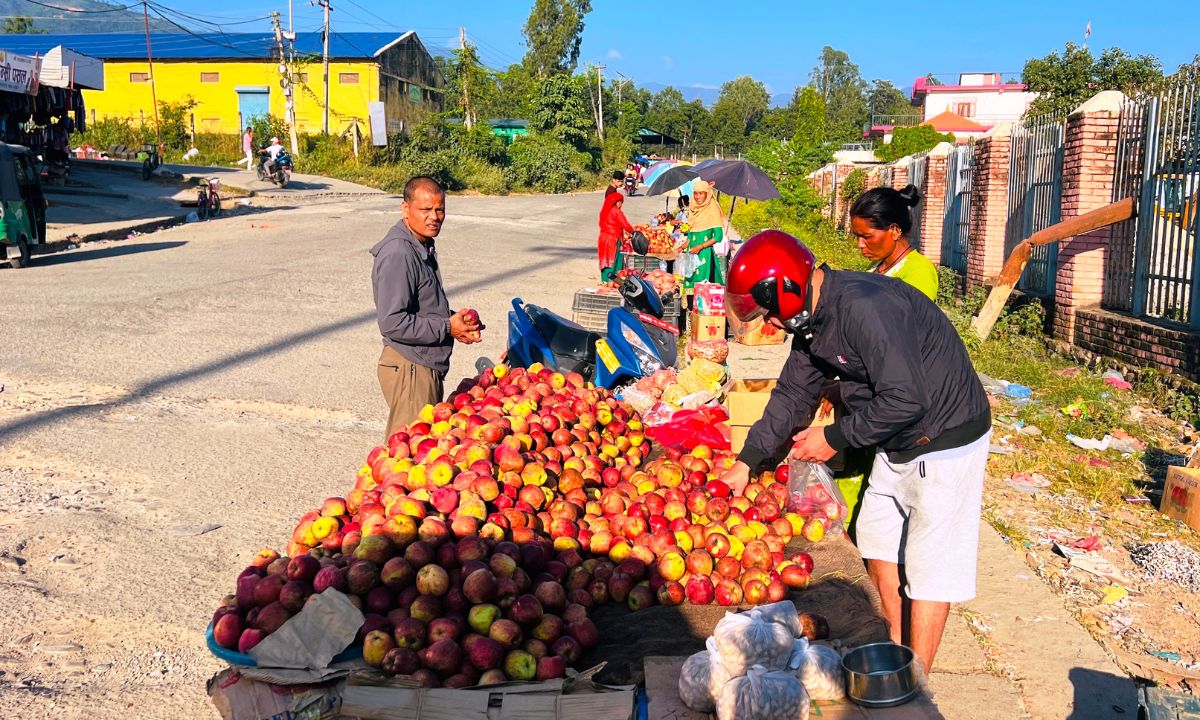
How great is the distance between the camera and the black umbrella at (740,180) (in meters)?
13.4

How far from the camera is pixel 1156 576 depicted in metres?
5.21

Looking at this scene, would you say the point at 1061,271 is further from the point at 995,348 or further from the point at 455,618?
the point at 455,618

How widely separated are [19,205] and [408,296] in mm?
14564

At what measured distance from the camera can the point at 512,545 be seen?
352 centimetres

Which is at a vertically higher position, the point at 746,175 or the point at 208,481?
the point at 746,175

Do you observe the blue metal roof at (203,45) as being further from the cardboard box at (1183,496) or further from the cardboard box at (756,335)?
the cardboard box at (1183,496)

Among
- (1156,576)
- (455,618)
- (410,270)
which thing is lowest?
(1156,576)

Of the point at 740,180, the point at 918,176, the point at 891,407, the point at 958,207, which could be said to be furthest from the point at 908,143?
the point at 891,407

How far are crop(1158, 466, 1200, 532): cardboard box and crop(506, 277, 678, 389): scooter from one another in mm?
3560

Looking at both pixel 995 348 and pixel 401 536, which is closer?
pixel 401 536

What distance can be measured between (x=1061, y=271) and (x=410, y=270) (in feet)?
28.8

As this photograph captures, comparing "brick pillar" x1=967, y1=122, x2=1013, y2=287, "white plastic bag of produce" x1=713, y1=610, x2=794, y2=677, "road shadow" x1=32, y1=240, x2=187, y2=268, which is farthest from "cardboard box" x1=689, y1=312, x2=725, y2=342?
"road shadow" x1=32, y1=240, x2=187, y2=268

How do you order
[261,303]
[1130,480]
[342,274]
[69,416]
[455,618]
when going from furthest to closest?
[342,274] → [261,303] → [69,416] → [1130,480] → [455,618]

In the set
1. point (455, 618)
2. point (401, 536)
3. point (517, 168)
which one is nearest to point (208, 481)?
point (401, 536)
